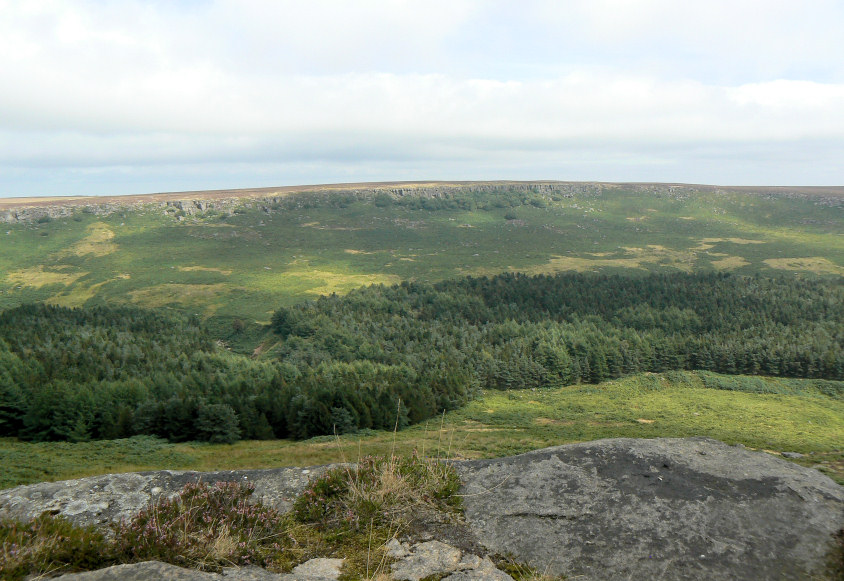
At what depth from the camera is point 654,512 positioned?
28.9ft

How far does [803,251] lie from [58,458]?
217698 mm

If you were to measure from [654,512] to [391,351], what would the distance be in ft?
241

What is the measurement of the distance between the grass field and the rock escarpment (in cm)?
317

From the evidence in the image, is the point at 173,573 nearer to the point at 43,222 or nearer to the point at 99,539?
the point at 99,539

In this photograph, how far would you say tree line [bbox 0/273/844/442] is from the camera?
45.7 metres

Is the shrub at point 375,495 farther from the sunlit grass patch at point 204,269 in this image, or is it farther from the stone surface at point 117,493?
the sunlit grass patch at point 204,269

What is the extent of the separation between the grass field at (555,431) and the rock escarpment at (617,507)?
10.4 ft

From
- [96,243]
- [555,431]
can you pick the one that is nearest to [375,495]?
[555,431]

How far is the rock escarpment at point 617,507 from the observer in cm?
774

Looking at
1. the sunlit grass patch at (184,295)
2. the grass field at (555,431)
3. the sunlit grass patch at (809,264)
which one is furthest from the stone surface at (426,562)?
the sunlit grass patch at (809,264)

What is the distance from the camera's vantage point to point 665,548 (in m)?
7.99

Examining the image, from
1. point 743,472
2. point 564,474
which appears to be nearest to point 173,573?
point 564,474

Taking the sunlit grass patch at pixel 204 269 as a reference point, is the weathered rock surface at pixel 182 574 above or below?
above

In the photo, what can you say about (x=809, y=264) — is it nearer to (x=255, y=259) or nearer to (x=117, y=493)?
(x=255, y=259)
